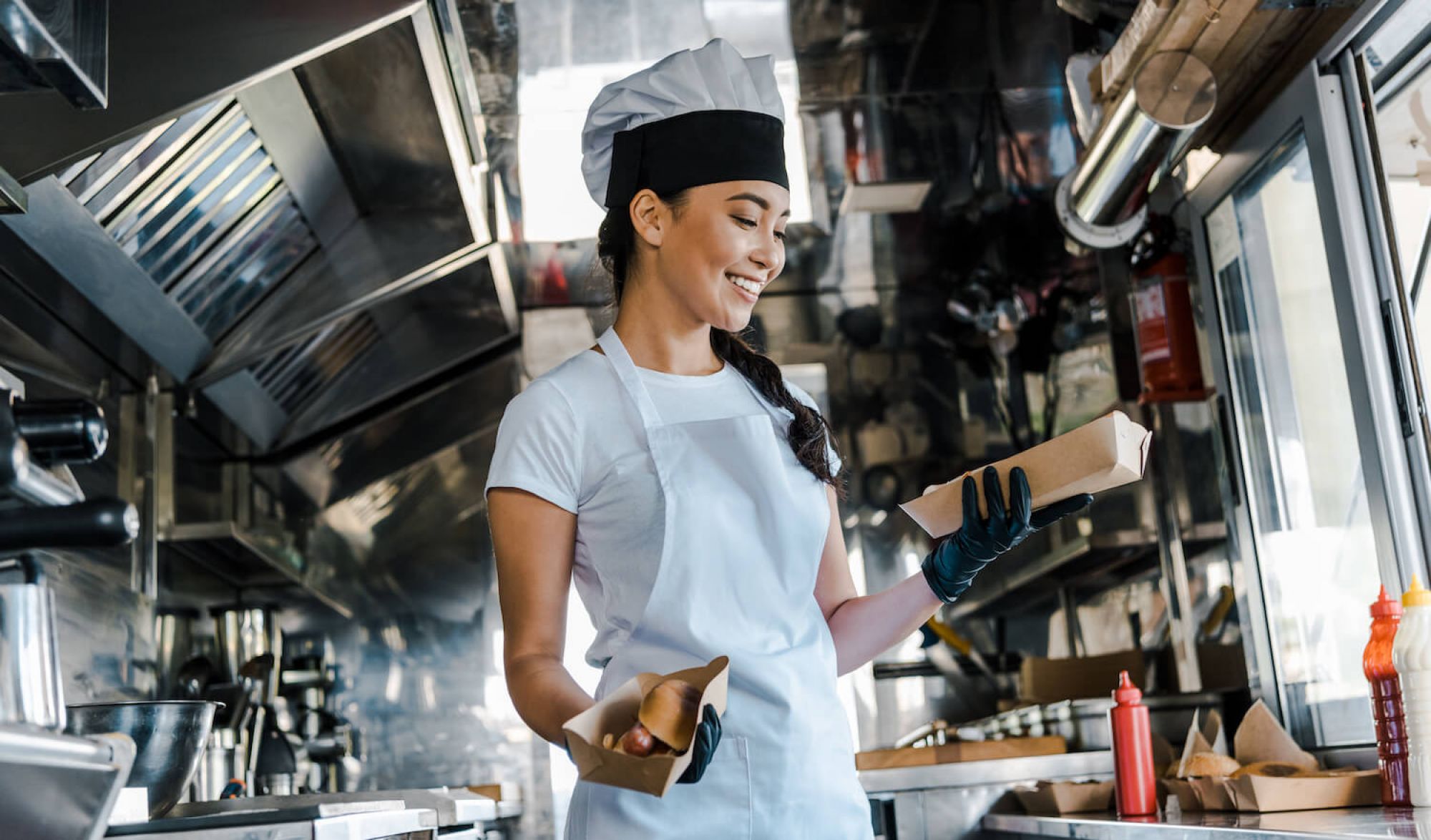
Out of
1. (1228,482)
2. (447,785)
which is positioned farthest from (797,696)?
(447,785)

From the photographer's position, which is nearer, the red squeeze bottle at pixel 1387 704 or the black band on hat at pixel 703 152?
the black band on hat at pixel 703 152

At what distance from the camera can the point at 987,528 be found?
1283 millimetres

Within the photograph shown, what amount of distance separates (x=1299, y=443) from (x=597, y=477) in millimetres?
1737

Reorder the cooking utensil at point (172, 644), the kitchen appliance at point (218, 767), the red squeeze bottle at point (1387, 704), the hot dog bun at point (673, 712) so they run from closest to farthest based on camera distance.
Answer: the hot dog bun at point (673, 712), the red squeeze bottle at point (1387, 704), the kitchen appliance at point (218, 767), the cooking utensil at point (172, 644)

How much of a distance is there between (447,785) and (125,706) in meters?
2.26

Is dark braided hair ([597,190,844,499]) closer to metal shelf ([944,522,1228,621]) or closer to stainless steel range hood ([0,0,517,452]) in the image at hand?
stainless steel range hood ([0,0,517,452])

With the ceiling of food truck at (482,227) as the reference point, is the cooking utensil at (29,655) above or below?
below

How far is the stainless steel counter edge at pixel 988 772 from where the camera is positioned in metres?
2.76

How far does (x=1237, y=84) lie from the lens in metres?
2.48

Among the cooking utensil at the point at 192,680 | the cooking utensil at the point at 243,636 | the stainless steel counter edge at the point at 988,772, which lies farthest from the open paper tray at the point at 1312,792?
the cooking utensil at the point at 243,636

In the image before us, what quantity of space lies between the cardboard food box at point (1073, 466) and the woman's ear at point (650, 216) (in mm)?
374

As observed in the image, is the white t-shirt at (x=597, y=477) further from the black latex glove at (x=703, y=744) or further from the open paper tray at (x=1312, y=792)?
the open paper tray at (x=1312, y=792)

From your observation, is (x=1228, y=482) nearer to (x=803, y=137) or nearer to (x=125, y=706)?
(x=803, y=137)

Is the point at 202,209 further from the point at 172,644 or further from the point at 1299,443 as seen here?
the point at 1299,443
